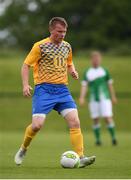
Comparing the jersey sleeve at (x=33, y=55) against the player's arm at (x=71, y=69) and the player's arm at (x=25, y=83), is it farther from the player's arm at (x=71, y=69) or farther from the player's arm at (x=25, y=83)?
the player's arm at (x=71, y=69)

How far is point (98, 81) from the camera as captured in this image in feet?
65.9

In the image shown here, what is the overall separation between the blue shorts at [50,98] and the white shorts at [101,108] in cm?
835

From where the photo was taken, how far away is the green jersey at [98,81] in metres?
19.9

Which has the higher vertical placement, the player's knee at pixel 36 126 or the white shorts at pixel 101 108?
the player's knee at pixel 36 126

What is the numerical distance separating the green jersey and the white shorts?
115mm

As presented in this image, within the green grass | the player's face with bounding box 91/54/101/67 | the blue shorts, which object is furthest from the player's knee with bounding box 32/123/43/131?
the player's face with bounding box 91/54/101/67

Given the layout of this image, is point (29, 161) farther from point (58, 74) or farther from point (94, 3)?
point (94, 3)

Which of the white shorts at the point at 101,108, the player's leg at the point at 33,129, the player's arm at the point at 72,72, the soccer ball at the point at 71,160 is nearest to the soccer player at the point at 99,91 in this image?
the white shorts at the point at 101,108

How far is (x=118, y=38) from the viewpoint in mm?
72750

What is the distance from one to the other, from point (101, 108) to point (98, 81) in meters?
0.71

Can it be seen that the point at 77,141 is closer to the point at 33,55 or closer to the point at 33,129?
the point at 33,129

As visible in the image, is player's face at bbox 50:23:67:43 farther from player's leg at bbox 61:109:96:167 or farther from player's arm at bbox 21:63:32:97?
player's leg at bbox 61:109:96:167

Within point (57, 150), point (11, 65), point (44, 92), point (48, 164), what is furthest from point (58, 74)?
point (11, 65)

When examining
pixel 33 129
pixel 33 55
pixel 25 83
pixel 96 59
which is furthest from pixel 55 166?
pixel 96 59
